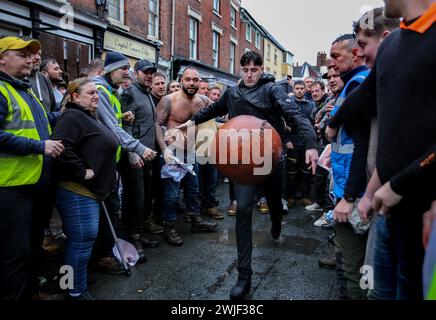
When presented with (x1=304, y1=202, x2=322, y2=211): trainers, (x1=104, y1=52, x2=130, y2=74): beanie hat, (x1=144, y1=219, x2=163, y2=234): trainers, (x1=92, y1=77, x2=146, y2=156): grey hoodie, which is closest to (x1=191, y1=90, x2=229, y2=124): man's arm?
(x1=92, y1=77, x2=146, y2=156): grey hoodie

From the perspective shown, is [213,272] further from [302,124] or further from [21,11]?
[21,11]

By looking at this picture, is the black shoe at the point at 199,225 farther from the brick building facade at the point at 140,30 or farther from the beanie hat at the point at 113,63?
the brick building facade at the point at 140,30

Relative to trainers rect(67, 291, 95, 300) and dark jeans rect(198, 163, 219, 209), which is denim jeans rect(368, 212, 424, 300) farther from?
dark jeans rect(198, 163, 219, 209)

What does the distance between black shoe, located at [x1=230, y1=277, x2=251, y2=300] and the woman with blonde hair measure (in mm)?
1207

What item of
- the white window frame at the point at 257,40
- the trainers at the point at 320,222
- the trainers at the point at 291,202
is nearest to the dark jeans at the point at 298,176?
the trainers at the point at 291,202

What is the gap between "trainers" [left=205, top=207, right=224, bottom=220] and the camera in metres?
5.82

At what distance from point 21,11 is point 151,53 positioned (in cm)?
653

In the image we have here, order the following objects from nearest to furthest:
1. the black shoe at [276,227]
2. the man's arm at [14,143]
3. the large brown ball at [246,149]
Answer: the man's arm at [14,143] < the large brown ball at [246,149] < the black shoe at [276,227]

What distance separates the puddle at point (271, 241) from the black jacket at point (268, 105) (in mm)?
1595

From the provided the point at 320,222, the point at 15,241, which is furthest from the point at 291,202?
the point at 15,241

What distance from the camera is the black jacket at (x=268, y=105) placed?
336 centimetres

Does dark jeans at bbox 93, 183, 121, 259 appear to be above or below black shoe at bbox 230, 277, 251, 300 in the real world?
above

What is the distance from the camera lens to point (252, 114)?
11.8ft

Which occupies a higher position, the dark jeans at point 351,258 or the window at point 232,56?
the window at point 232,56
